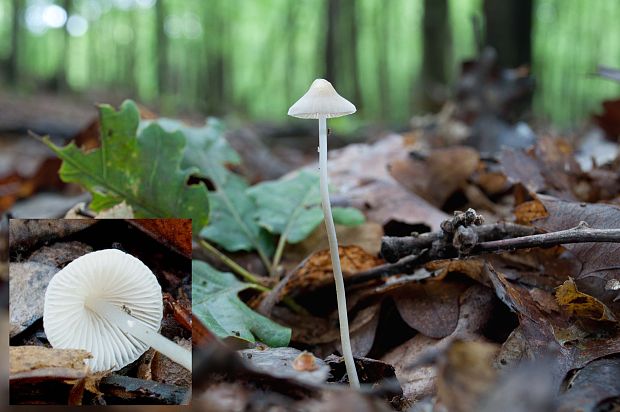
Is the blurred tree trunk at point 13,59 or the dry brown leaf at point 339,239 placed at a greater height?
the blurred tree trunk at point 13,59

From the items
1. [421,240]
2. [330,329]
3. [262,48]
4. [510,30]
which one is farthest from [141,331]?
[262,48]

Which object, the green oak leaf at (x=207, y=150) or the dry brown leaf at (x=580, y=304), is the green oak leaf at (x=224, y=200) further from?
the dry brown leaf at (x=580, y=304)

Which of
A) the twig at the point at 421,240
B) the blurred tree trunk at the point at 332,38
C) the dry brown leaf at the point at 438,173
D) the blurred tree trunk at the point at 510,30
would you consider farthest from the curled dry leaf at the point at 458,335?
the blurred tree trunk at the point at 332,38

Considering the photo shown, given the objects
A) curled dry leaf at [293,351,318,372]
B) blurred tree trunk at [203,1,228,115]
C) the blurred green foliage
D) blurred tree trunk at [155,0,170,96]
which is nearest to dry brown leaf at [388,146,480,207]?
curled dry leaf at [293,351,318,372]

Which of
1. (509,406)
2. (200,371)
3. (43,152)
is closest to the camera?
(509,406)

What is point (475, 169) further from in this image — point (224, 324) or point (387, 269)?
point (224, 324)

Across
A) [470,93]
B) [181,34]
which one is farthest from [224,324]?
[181,34]

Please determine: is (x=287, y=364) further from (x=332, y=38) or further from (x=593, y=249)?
(x=332, y=38)

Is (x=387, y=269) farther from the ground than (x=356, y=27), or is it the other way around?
(x=356, y=27)
